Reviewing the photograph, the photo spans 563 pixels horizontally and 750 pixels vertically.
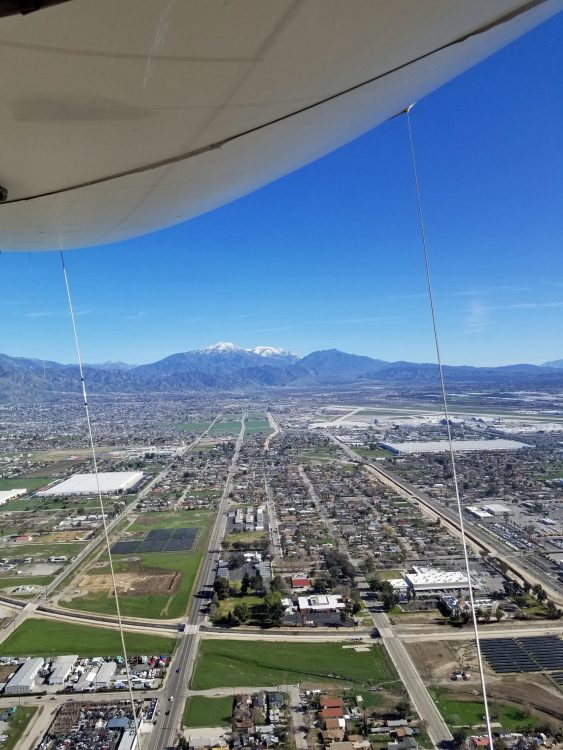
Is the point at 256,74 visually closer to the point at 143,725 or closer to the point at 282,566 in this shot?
the point at 143,725

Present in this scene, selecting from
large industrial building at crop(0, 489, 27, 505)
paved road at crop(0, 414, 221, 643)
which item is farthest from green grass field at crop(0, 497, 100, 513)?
paved road at crop(0, 414, 221, 643)

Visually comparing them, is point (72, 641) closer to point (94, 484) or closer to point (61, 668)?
point (61, 668)

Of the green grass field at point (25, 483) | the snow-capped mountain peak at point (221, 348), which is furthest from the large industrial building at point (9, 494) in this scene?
→ the snow-capped mountain peak at point (221, 348)

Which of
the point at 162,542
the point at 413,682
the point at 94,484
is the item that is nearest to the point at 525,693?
the point at 413,682

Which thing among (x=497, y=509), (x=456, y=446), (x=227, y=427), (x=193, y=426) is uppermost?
(x=193, y=426)

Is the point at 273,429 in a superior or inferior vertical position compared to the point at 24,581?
superior

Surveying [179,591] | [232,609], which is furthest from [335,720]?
→ [179,591]
